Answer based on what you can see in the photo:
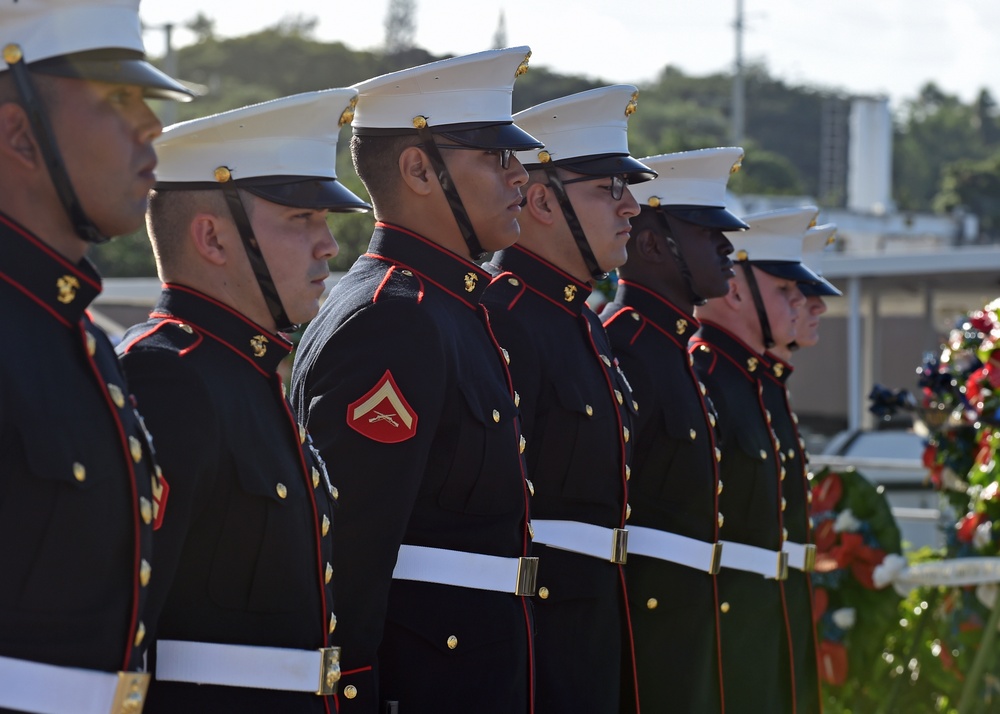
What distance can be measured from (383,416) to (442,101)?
2.86ft

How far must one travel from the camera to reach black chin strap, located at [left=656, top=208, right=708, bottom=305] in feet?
16.0

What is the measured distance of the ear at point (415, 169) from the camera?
360cm

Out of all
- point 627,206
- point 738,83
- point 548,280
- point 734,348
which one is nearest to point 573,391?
point 548,280

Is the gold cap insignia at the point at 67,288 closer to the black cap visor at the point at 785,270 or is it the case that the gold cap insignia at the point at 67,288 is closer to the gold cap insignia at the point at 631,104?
the gold cap insignia at the point at 631,104

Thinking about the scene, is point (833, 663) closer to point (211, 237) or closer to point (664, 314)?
point (664, 314)

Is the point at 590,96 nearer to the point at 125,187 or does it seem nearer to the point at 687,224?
the point at 687,224

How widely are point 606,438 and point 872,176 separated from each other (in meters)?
30.0

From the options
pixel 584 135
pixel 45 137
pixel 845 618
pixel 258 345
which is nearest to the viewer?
pixel 45 137

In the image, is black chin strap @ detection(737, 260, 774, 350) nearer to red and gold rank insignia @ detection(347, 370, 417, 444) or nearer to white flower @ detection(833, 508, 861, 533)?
white flower @ detection(833, 508, 861, 533)

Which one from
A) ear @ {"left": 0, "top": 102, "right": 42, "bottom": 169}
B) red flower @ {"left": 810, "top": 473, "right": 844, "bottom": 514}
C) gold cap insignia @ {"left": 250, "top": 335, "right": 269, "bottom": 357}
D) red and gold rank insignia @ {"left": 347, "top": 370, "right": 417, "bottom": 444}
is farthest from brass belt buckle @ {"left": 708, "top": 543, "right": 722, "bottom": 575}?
ear @ {"left": 0, "top": 102, "right": 42, "bottom": 169}

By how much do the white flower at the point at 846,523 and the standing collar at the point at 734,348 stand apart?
4.39 feet

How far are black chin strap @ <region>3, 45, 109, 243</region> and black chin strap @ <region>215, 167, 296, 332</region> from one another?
615 millimetres

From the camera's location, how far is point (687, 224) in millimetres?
4969

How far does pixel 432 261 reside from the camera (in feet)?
11.7
